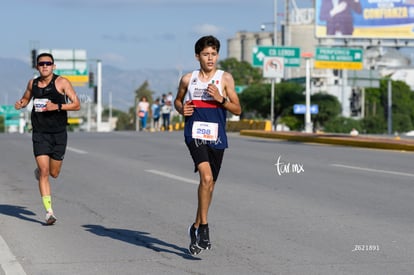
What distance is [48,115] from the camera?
34.9ft

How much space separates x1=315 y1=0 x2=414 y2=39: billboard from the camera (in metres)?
64.0

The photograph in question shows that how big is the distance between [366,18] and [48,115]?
55.7 metres

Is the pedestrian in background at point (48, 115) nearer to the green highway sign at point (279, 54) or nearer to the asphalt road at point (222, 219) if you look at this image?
the asphalt road at point (222, 219)

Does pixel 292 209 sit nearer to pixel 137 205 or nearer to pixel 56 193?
pixel 137 205

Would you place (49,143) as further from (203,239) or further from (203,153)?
(203,239)

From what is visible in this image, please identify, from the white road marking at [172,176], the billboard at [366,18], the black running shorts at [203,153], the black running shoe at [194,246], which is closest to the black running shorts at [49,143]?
the black running shorts at [203,153]

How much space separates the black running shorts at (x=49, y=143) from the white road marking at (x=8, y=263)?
173cm

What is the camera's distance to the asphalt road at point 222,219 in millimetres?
8125

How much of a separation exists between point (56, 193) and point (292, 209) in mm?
3894

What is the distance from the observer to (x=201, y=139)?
8391 mm

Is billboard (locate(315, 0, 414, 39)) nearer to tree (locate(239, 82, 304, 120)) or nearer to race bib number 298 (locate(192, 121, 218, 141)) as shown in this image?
tree (locate(239, 82, 304, 120))

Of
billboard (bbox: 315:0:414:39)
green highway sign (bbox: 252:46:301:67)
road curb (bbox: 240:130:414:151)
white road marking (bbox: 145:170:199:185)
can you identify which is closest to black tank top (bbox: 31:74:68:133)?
white road marking (bbox: 145:170:199:185)

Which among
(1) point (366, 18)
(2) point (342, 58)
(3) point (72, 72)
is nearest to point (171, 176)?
(2) point (342, 58)

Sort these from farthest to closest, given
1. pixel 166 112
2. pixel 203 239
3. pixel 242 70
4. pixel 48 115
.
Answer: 1. pixel 242 70
2. pixel 166 112
3. pixel 48 115
4. pixel 203 239
